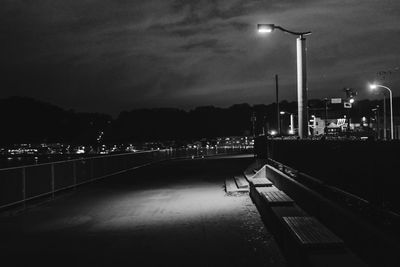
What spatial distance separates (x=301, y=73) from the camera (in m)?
18.5

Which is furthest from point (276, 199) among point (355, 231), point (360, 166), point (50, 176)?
point (50, 176)

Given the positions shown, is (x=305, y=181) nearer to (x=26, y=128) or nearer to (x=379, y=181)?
(x=379, y=181)

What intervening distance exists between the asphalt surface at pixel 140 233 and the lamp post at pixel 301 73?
389 centimetres

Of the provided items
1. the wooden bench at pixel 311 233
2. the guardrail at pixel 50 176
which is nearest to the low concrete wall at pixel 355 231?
the wooden bench at pixel 311 233

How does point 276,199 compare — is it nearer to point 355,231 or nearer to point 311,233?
point 311,233

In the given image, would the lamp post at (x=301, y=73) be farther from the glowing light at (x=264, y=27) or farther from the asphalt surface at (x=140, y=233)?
the asphalt surface at (x=140, y=233)

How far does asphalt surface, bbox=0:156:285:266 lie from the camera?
8.60m

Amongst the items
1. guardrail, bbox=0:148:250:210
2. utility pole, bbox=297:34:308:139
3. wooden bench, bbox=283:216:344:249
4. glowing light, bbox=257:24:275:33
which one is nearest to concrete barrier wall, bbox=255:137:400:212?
wooden bench, bbox=283:216:344:249

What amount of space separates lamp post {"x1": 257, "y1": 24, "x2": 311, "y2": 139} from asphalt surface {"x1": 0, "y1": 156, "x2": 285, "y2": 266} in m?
3.89

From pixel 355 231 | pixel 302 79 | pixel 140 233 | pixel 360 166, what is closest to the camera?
pixel 355 231

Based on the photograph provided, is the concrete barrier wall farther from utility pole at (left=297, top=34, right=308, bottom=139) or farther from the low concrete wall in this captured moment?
utility pole at (left=297, top=34, right=308, bottom=139)

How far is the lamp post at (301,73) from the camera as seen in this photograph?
1848cm

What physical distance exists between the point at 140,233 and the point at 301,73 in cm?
994

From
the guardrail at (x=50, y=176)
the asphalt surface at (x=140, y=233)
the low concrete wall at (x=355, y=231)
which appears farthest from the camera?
the guardrail at (x=50, y=176)
